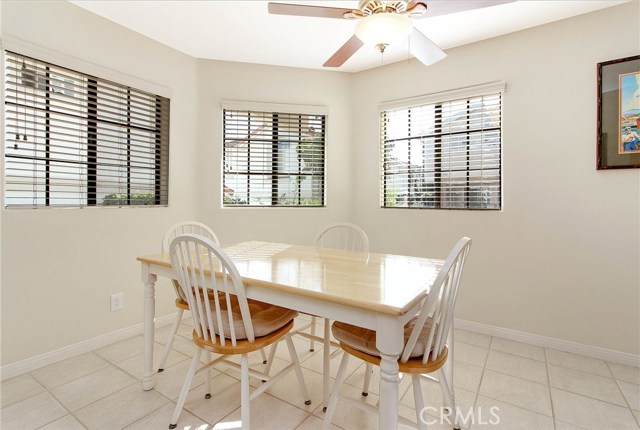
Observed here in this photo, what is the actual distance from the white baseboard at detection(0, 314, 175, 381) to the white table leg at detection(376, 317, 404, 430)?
2291 mm

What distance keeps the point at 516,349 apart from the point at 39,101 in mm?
3835

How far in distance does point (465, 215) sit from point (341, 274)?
175 centimetres

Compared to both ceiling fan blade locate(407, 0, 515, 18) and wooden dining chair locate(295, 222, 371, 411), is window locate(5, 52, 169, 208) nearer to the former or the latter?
wooden dining chair locate(295, 222, 371, 411)

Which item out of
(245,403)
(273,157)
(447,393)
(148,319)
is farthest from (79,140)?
(447,393)

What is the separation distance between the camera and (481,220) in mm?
2703

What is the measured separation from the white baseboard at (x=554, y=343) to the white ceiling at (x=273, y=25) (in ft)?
7.95

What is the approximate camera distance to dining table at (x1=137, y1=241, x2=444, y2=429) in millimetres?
1087

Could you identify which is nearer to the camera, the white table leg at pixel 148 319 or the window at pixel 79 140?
the white table leg at pixel 148 319

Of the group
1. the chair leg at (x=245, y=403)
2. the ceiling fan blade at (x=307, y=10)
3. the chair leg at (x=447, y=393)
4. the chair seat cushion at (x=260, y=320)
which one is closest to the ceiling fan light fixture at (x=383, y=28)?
the ceiling fan blade at (x=307, y=10)

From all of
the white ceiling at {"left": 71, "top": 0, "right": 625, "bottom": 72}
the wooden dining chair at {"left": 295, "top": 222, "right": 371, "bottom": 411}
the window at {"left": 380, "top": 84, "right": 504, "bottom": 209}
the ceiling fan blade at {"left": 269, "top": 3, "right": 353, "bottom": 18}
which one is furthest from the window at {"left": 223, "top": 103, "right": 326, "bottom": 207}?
the ceiling fan blade at {"left": 269, "top": 3, "right": 353, "bottom": 18}

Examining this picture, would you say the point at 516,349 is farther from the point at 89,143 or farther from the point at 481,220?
the point at 89,143

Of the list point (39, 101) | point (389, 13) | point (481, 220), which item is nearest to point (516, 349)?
point (481, 220)

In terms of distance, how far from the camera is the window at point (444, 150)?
8.86 ft

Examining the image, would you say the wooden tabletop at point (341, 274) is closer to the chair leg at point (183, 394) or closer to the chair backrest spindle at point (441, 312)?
the chair backrest spindle at point (441, 312)
